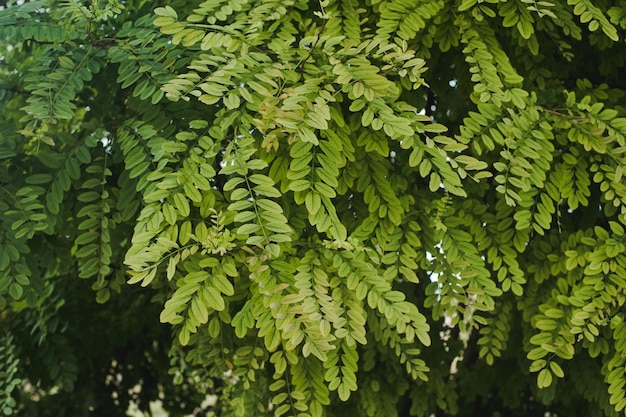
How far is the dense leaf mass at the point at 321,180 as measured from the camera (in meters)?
1.62

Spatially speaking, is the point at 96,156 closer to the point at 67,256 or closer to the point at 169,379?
the point at 67,256

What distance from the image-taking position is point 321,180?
5.57 feet

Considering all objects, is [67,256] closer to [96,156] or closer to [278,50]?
[96,156]

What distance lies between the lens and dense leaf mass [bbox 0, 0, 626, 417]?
1616mm

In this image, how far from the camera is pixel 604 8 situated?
7.00 feet

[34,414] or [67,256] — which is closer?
[67,256]

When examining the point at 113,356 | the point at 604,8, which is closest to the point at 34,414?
the point at 113,356

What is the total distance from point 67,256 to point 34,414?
1.47 meters

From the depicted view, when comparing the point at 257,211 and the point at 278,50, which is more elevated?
the point at 278,50

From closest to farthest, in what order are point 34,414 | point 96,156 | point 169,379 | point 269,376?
point 96,156 → point 269,376 → point 34,414 → point 169,379

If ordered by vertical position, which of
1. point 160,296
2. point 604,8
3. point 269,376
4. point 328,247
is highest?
point 604,8

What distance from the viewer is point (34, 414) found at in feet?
10.8

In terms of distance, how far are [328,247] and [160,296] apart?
81 cm

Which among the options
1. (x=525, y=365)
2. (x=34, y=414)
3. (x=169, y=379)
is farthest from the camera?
(x=169, y=379)
